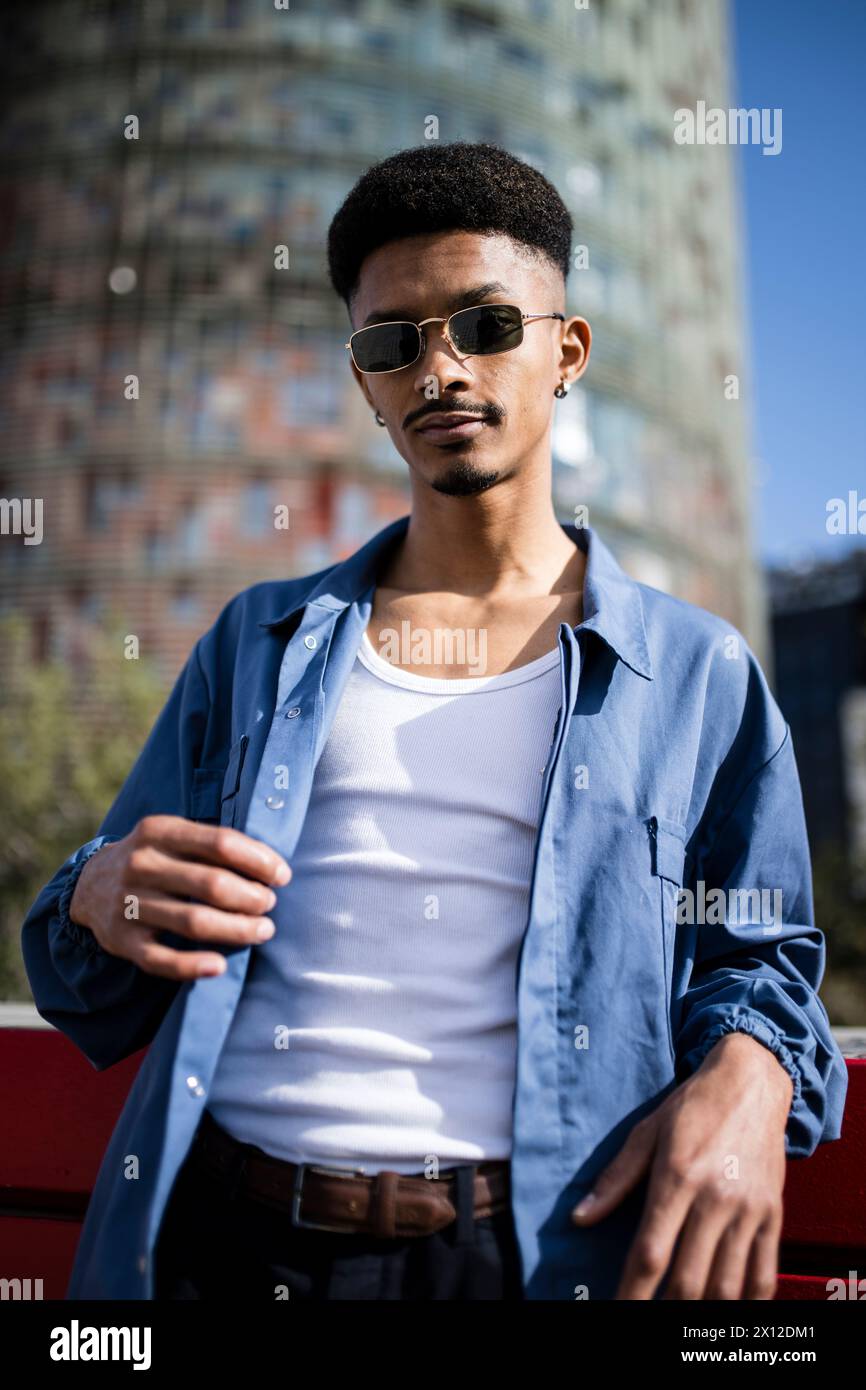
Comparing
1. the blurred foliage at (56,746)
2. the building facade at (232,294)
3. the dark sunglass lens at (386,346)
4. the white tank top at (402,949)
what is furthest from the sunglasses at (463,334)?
the building facade at (232,294)

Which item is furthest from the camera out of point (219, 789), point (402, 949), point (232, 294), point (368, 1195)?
point (232, 294)

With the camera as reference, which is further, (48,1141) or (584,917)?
(48,1141)

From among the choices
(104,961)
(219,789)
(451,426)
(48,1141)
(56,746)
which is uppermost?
(451,426)

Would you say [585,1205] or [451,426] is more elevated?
[451,426]

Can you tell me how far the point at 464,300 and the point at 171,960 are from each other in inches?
45.3

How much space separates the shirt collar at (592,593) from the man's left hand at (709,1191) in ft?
2.11

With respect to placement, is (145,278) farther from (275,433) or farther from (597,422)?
(597,422)

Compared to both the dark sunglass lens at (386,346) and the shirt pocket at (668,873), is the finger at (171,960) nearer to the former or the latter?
the shirt pocket at (668,873)

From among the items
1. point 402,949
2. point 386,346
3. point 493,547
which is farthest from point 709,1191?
point 386,346

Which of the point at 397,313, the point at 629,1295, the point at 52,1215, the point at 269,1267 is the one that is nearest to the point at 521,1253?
the point at 629,1295

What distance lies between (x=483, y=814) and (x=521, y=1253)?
564 mm

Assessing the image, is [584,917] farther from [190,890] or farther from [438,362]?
[438,362]

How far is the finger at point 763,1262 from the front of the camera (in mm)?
1234

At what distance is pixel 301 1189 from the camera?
1343 mm
